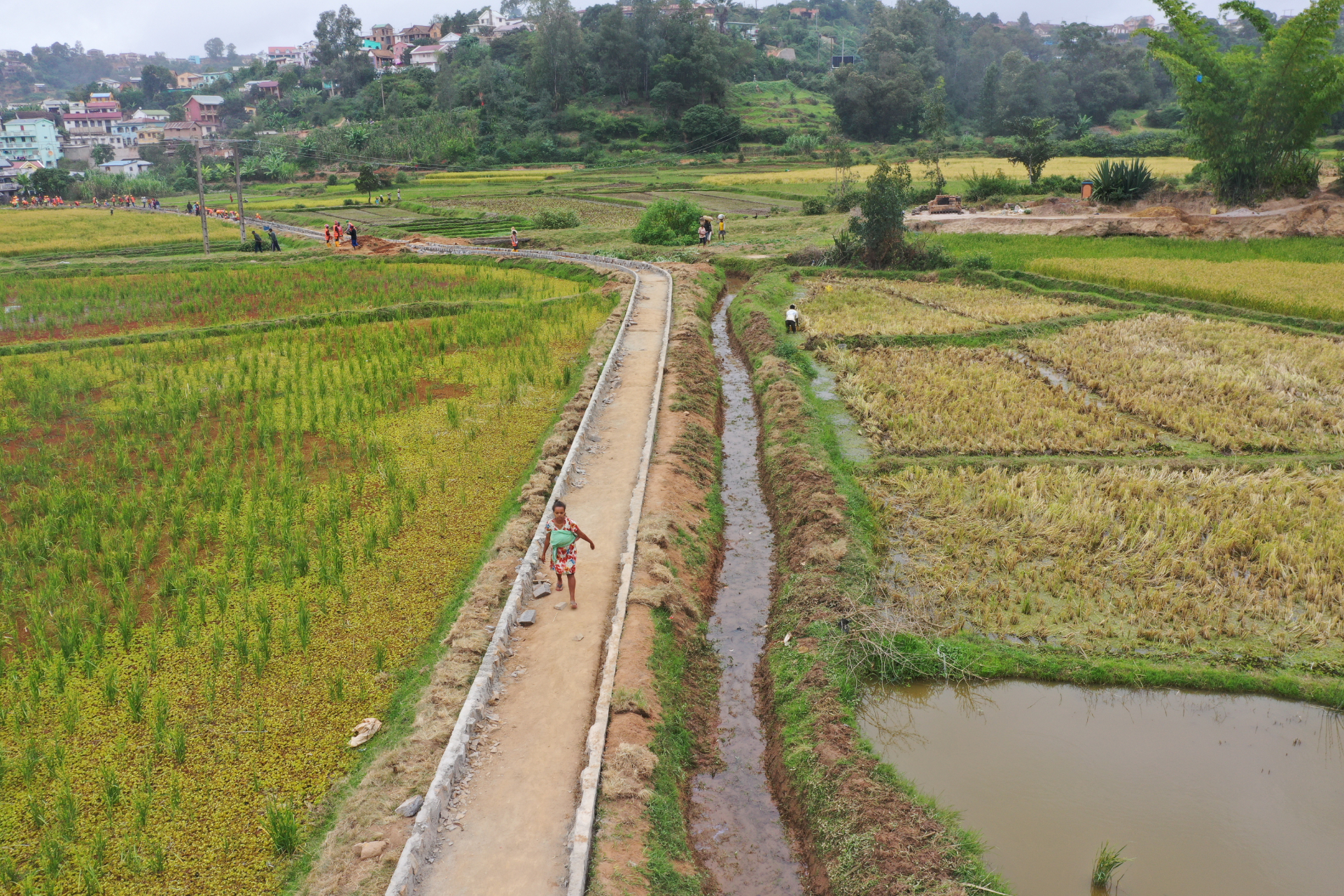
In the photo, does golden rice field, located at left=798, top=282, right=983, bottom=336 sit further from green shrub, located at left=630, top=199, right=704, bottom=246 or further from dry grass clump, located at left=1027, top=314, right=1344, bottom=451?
green shrub, located at left=630, top=199, right=704, bottom=246

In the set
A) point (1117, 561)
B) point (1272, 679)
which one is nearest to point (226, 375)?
point (1117, 561)

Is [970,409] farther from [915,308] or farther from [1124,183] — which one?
[1124,183]

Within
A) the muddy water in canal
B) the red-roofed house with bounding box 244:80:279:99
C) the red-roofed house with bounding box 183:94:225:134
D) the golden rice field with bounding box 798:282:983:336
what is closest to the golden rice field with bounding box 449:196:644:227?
the golden rice field with bounding box 798:282:983:336

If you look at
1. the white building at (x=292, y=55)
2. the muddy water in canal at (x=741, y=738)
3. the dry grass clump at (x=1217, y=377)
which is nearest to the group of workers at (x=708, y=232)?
the dry grass clump at (x=1217, y=377)

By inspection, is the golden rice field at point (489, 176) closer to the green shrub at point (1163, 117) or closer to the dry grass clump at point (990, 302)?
the dry grass clump at point (990, 302)

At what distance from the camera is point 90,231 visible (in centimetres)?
4209

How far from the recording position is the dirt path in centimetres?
602

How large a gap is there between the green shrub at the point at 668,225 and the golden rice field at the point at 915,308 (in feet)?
28.9

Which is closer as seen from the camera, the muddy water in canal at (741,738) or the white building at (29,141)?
the muddy water in canal at (741,738)

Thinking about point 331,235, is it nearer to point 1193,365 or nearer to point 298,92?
point 1193,365

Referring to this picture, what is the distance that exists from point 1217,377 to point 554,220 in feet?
94.5

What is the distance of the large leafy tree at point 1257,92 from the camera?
96.0ft

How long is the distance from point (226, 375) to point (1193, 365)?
18.6 m

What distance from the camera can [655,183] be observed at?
54.5 meters
